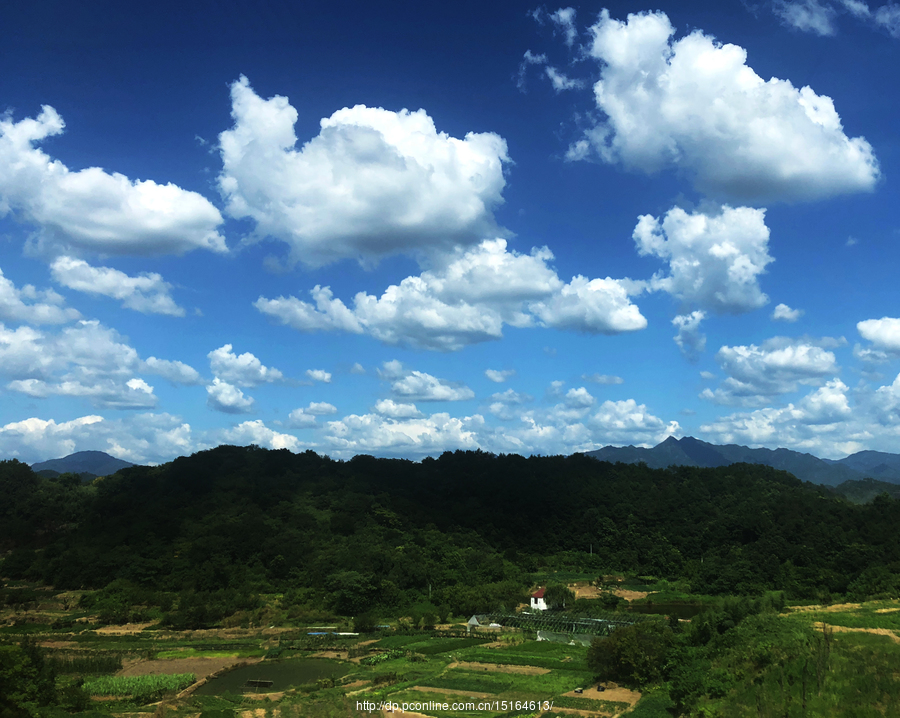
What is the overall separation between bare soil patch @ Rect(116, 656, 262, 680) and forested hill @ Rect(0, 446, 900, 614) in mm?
16624

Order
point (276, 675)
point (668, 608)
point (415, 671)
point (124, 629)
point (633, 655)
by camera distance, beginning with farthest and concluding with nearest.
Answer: point (668, 608)
point (124, 629)
point (276, 675)
point (415, 671)
point (633, 655)

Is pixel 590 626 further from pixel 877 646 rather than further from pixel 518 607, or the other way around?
pixel 877 646

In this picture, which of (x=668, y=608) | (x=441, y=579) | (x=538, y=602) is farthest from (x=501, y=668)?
(x=668, y=608)

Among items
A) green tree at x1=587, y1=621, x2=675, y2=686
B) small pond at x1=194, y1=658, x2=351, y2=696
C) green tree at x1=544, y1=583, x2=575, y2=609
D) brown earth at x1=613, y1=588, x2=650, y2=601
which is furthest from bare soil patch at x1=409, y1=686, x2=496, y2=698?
brown earth at x1=613, y1=588, x2=650, y2=601

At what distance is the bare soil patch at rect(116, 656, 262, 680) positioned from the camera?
115 feet

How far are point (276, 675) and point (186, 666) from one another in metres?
6.15

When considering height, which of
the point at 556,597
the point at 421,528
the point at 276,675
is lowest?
the point at 556,597

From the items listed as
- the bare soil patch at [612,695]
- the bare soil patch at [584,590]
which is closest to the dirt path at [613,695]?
the bare soil patch at [612,695]

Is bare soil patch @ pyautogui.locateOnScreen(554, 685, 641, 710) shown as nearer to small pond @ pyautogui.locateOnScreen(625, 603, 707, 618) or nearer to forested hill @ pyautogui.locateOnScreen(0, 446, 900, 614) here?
forested hill @ pyautogui.locateOnScreen(0, 446, 900, 614)

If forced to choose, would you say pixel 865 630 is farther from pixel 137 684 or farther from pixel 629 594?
pixel 629 594

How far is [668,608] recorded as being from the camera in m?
58.3

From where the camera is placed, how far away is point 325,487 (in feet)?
304

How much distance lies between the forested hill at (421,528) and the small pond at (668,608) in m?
8.28

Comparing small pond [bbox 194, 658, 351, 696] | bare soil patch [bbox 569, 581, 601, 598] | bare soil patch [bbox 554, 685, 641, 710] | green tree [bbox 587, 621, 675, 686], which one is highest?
green tree [bbox 587, 621, 675, 686]
